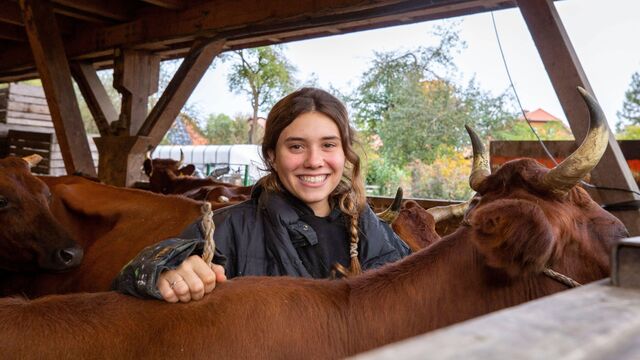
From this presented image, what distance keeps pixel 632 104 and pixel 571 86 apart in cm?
1090

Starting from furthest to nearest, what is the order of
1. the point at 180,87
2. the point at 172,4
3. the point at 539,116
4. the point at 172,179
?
the point at 539,116 → the point at 172,179 → the point at 180,87 → the point at 172,4

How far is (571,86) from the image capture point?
151 inches

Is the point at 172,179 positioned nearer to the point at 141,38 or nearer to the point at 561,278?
the point at 141,38

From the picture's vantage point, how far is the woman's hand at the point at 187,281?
2009mm

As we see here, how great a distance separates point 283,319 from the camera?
202 centimetres

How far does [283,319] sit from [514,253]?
788 millimetres

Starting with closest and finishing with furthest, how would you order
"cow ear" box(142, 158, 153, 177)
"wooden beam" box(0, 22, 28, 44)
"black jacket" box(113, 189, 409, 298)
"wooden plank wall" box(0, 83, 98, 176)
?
1. "black jacket" box(113, 189, 409, 298)
2. "wooden beam" box(0, 22, 28, 44)
3. "cow ear" box(142, 158, 153, 177)
4. "wooden plank wall" box(0, 83, 98, 176)

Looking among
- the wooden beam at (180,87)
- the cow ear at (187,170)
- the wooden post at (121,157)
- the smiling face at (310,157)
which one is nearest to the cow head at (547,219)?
the smiling face at (310,157)

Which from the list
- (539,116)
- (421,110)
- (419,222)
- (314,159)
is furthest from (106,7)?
(539,116)

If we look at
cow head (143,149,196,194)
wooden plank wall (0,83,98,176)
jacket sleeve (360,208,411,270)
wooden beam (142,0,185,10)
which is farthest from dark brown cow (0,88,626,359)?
wooden plank wall (0,83,98,176)

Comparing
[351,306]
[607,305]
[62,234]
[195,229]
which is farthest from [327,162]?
[62,234]

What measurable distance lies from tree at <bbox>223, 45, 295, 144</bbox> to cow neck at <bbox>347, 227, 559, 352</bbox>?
15.8 meters

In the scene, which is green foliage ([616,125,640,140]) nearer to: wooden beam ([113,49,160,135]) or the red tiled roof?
the red tiled roof

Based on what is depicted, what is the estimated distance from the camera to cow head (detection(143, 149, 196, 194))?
380 inches
